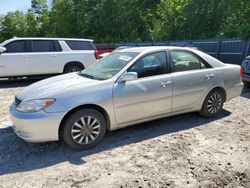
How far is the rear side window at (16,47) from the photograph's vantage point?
Result: 9.62 meters

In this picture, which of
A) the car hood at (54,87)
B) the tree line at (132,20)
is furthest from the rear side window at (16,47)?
the tree line at (132,20)

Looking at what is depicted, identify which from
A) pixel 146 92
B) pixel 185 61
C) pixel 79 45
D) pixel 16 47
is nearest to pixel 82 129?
pixel 146 92

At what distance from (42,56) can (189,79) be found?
6.62 meters

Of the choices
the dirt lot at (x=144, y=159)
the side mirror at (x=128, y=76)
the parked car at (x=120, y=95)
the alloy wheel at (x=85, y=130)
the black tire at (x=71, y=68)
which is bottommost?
the dirt lot at (x=144, y=159)

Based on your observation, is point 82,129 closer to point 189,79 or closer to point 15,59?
point 189,79

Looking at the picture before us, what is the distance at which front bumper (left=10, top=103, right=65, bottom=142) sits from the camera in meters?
3.85

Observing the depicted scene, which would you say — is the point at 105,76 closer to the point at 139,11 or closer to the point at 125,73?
the point at 125,73

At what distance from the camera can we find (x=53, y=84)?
4.45 metres

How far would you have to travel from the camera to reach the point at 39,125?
385 centimetres

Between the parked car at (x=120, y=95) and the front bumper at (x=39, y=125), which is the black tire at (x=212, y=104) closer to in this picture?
the parked car at (x=120, y=95)

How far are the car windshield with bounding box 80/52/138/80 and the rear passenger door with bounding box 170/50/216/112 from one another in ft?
2.92

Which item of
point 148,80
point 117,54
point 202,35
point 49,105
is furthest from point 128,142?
point 202,35

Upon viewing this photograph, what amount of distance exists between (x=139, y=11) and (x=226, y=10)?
10.00 metres

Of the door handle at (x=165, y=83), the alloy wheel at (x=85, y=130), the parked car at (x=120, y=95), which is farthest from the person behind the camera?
the door handle at (x=165, y=83)
